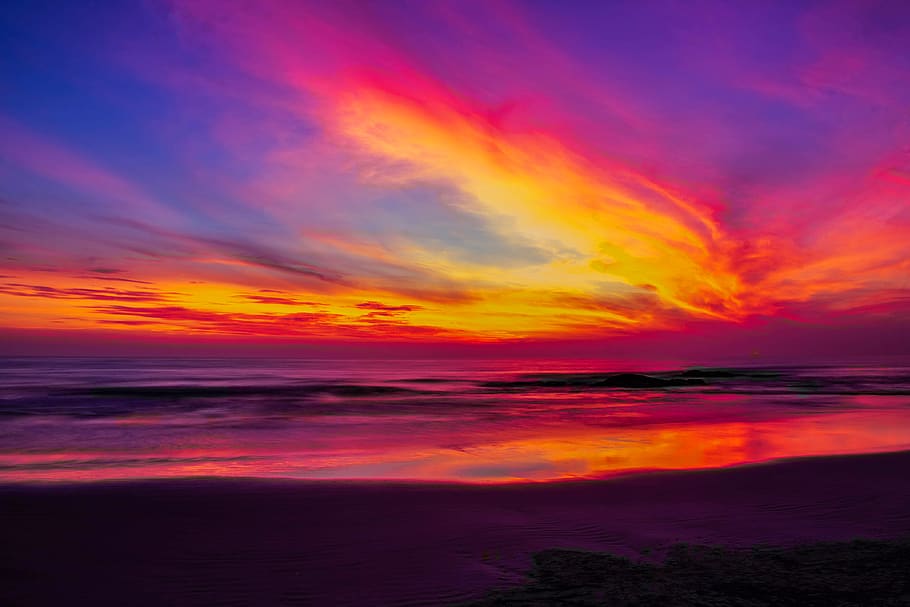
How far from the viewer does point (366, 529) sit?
9070mm

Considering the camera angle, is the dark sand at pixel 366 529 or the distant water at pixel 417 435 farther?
the distant water at pixel 417 435

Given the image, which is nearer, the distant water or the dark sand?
the dark sand

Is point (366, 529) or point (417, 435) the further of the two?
point (417, 435)

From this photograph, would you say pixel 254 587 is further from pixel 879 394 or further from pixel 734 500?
pixel 879 394

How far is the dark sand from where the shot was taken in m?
6.81

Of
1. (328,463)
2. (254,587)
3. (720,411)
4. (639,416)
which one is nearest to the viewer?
(254,587)

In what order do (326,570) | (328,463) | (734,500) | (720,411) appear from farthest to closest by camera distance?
(720,411) → (328,463) → (734,500) → (326,570)

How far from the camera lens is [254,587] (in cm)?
674

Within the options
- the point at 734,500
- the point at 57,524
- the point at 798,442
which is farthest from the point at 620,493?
the point at 798,442

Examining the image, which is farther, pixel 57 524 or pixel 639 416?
pixel 639 416

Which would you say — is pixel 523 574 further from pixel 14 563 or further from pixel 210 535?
pixel 14 563

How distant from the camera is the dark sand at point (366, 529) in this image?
6.81 m

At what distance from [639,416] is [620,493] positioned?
19373 millimetres

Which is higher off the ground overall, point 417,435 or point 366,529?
point 366,529
